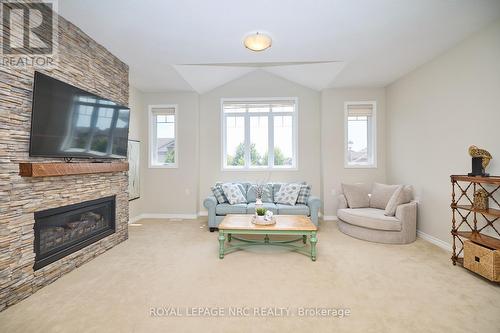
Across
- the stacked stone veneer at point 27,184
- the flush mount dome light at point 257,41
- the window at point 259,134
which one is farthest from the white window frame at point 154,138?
the flush mount dome light at point 257,41

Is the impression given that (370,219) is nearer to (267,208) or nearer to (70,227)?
(267,208)

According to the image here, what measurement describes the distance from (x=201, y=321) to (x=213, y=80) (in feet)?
14.1

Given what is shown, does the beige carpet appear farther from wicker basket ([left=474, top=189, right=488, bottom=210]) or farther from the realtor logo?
the realtor logo

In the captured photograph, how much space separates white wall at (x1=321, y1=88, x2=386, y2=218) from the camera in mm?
4887

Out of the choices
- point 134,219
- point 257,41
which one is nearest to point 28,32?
point 257,41

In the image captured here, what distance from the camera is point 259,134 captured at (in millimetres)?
5309

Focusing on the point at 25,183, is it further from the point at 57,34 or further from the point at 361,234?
the point at 361,234

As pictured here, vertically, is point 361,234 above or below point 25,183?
below

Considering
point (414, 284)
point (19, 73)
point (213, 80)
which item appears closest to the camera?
point (19, 73)

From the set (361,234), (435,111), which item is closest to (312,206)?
(361,234)

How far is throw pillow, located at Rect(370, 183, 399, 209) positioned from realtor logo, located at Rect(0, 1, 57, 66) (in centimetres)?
507

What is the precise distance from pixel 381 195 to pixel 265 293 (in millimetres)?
3039

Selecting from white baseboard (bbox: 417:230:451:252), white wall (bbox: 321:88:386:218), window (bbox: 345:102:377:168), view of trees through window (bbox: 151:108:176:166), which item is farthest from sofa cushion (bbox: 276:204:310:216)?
view of trees through window (bbox: 151:108:176:166)

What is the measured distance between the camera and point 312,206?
4.07m
